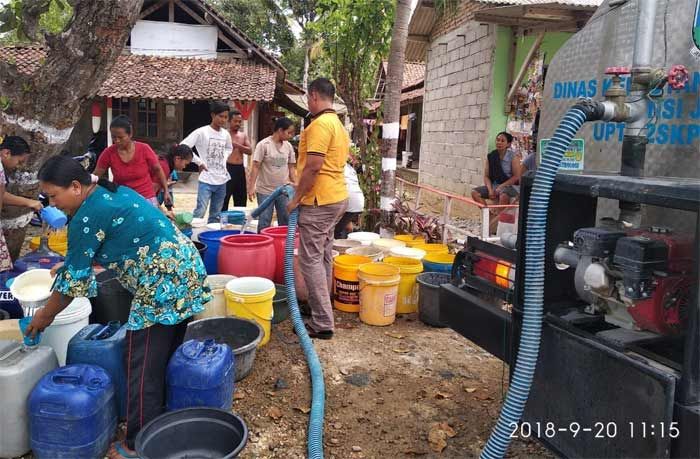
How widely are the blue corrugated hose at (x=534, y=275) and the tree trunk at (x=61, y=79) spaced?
390cm

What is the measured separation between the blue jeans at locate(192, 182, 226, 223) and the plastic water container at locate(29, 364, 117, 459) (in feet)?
13.5

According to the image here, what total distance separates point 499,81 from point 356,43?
8.67 feet

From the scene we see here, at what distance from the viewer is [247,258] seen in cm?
461

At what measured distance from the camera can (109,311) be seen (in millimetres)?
3816

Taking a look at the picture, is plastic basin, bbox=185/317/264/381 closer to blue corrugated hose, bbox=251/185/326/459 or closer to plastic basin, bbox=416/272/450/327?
blue corrugated hose, bbox=251/185/326/459

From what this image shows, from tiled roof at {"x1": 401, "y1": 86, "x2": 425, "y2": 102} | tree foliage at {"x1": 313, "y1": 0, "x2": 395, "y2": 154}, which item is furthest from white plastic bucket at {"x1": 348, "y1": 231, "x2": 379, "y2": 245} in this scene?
tiled roof at {"x1": 401, "y1": 86, "x2": 425, "y2": 102}

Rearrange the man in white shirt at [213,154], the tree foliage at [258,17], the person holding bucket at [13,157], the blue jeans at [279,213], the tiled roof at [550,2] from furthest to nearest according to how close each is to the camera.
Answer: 1. the tree foliage at [258,17]
2. the tiled roof at [550,2]
3. the man in white shirt at [213,154]
4. the blue jeans at [279,213]
5. the person holding bucket at [13,157]

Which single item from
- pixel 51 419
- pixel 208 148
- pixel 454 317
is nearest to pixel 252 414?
pixel 51 419

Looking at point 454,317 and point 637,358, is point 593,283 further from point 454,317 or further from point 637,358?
point 454,317

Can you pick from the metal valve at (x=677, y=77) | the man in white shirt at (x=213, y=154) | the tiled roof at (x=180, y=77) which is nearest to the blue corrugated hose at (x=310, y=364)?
the man in white shirt at (x=213, y=154)

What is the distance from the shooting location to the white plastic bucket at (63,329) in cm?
329

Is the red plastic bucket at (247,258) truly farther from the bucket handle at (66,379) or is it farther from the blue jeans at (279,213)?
the bucket handle at (66,379)

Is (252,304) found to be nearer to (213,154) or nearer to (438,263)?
(438,263)

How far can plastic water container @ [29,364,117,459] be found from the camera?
8.59 feet
